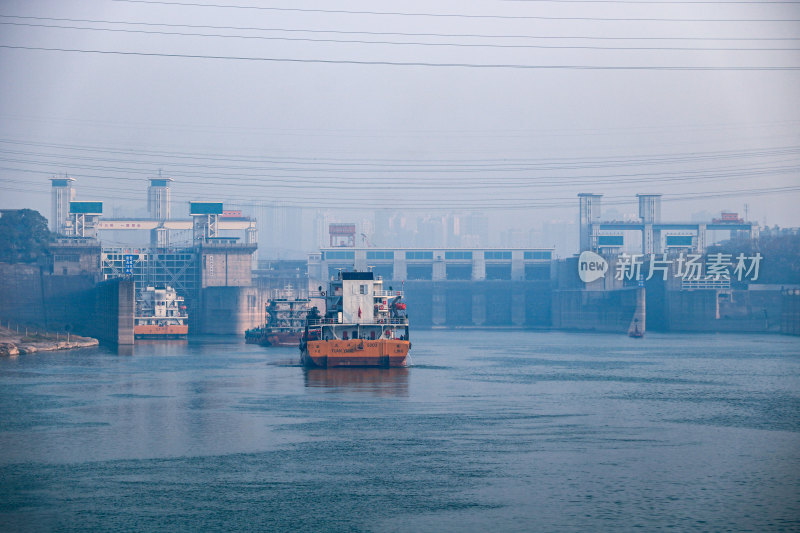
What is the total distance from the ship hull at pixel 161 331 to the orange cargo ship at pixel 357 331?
2529 inches

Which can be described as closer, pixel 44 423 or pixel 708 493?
pixel 708 493

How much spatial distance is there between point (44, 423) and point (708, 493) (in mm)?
33543

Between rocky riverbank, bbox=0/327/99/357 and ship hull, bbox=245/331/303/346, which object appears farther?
ship hull, bbox=245/331/303/346

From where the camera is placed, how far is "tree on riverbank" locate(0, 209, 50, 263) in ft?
506

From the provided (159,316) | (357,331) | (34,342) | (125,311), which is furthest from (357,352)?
(159,316)

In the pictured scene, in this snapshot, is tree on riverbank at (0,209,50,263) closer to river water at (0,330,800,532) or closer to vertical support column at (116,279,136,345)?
vertical support column at (116,279,136,345)

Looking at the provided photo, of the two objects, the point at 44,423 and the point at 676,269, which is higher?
the point at 676,269

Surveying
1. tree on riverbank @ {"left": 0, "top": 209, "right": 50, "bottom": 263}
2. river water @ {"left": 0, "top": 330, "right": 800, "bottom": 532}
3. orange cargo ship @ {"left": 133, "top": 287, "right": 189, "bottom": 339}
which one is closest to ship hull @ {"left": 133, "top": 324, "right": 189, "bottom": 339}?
orange cargo ship @ {"left": 133, "top": 287, "right": 189, "bottom": 339}

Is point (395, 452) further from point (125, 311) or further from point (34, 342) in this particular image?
point (125, 311)

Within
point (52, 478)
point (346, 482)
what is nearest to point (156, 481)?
point (52, 478)

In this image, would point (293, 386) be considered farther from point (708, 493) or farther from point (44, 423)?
point (708, 493)

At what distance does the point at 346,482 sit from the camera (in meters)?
34.3

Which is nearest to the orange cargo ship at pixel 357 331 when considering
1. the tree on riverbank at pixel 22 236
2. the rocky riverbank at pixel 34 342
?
the rocky riverbank at pixel 34 342

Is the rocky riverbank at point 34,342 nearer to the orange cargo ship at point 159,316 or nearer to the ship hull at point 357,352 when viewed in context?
the orange cargo ship at point 159,316
